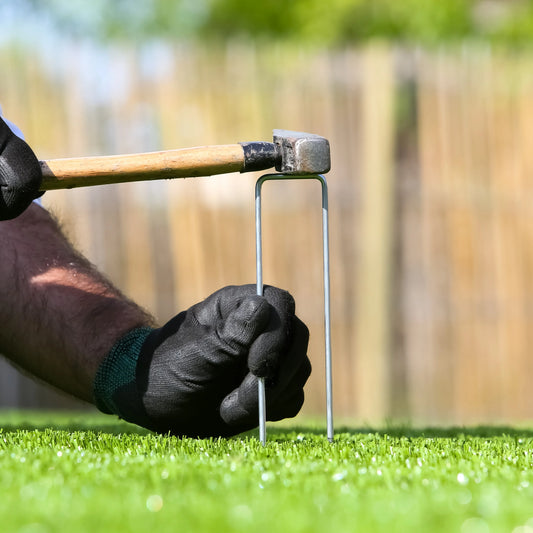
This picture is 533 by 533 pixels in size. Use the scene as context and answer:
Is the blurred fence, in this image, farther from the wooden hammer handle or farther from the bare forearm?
the wooden hammer handle

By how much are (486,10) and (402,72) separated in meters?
4.45

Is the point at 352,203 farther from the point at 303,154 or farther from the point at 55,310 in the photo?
the point at 303,154

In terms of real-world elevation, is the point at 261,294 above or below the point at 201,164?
below

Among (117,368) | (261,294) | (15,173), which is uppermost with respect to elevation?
(15,173)

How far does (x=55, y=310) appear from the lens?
2.46 meters

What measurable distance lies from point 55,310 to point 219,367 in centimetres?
69

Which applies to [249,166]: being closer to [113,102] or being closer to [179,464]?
[179,464]

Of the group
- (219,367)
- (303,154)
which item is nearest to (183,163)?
(303,154)

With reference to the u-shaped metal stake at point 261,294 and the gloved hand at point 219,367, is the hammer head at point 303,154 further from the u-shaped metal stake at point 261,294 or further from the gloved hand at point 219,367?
the gloved hand at point 219,367

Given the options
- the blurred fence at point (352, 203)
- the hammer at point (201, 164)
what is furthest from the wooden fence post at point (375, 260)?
the hammer at point (201, 164)

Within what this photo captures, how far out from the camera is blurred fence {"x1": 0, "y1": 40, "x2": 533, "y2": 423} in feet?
15.2

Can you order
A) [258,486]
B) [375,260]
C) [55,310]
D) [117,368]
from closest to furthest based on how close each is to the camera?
1. [258,486]
2. [117,368]
3. [55,310]
4. [375,260]

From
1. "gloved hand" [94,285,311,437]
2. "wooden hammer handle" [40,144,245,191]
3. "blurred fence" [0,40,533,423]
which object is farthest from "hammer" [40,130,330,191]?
"blurred fence" [0,40,533,423]

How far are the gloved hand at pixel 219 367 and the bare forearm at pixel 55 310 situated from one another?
0.64 feet
